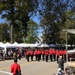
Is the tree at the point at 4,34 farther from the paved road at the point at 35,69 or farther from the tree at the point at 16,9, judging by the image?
the paved road at the point at 35,69

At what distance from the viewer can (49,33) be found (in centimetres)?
7256

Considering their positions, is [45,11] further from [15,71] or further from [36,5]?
[15,71]

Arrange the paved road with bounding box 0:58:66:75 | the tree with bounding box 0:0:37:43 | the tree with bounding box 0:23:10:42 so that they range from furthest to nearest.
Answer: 1. the tree with bounding box 0:23:10:42
2. the tree with bounding box 0:0:37:43
3. the paved road with bounding box 0:58:66:75

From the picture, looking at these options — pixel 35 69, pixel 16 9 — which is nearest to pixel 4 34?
pixel 16 9

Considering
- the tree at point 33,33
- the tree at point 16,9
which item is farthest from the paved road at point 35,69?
the tree at point 33,33

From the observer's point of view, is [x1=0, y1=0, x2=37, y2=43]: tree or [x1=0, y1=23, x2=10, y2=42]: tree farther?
[x1=0, y1=23, x2=10, y2=42]: tree

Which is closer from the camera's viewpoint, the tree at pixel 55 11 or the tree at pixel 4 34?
the tree at pixel 55 11

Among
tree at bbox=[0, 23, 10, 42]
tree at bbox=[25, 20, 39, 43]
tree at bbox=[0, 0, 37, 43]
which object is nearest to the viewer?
tree at bbox=[0, 0, 37, 43]

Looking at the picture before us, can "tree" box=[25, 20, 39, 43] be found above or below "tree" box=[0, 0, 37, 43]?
below

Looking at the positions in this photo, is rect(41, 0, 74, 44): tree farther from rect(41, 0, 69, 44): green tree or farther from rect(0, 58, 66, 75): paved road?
rect(0, 58, 66, 75): paved road

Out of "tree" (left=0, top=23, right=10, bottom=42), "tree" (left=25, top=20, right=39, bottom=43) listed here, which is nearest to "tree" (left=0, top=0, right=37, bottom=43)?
"tree" (left=25, top=20, right=39, bottom=43)

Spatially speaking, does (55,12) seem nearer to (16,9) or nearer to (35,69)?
(16,9)

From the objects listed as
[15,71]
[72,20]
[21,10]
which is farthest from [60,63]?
[72,20]

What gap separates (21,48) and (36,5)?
1075 centimetres
